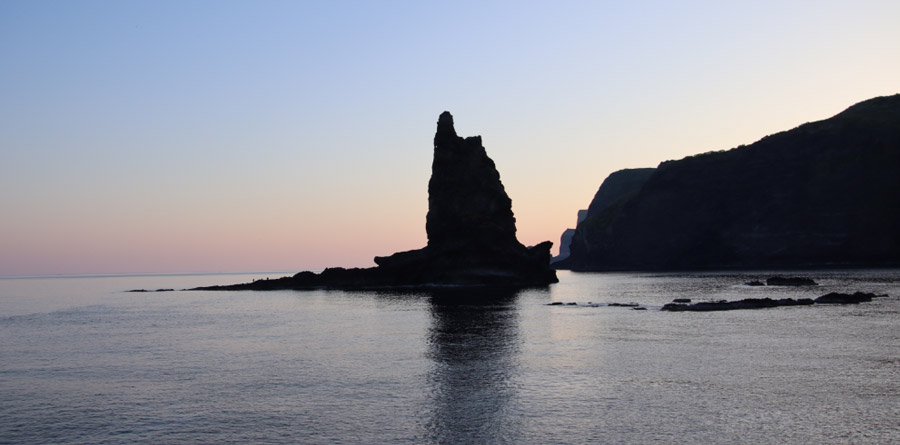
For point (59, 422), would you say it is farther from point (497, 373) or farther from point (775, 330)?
point (775, 330)

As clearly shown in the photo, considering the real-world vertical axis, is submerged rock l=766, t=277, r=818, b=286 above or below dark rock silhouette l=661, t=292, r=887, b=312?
above

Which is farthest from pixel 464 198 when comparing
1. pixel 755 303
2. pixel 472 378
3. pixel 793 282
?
pixel 472 378

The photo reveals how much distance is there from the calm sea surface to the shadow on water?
15cm

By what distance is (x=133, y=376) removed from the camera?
40562mm

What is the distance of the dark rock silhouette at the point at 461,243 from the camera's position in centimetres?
16088

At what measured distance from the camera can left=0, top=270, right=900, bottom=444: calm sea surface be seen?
87.6ft

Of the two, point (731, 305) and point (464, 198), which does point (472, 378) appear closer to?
point (731, 305)

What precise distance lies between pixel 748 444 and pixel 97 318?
89.5m

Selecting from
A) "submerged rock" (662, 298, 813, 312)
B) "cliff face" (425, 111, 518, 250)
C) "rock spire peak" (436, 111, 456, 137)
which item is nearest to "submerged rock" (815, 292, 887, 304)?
"submerged rock" (662, 298, 813, 312)

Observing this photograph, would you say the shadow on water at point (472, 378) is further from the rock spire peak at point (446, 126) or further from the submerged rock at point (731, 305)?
the rock spire peak at point (446, 126)

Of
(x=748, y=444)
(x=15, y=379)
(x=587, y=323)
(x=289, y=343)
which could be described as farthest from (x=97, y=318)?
(x=748, y=444)

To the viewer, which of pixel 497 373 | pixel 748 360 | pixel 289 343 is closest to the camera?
pixel 497 373

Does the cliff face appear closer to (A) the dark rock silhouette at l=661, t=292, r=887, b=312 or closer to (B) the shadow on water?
(A) the dark rock silhouette at l=661, t=292, r=887, b=312

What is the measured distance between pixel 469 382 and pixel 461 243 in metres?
124
